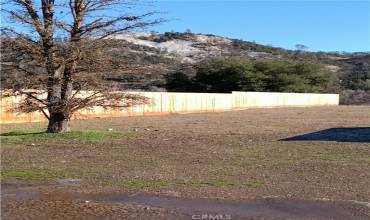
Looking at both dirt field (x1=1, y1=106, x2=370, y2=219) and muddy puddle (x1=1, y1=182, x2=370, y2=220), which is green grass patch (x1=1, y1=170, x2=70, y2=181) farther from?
muddy puddle (x1=1, y1=182, x2=370, y2=220)

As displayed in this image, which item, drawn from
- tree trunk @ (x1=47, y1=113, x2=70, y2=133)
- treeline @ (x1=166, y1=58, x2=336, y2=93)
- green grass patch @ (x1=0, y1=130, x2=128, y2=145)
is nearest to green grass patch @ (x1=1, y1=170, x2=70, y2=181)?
green grass patch @ (x1=0, y1=130, x2=128, y2=145)

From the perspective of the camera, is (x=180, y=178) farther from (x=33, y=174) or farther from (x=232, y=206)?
(x=33, y=174)

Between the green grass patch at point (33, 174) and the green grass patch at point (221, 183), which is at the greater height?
the green grass patch at point (33, 174)

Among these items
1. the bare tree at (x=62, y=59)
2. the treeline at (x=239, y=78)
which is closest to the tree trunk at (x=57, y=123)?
the bare tree at (x=62, y=59)

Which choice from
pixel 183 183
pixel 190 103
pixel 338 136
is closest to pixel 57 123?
pixel 338 136

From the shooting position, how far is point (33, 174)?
11.6 meters

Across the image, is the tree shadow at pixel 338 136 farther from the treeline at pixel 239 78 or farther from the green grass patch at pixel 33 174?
the treeline at pixel 239 78

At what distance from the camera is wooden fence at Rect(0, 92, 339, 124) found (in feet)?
103

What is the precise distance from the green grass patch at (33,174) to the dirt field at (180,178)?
0.06 ft

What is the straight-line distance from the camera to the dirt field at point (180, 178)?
8.66 metres

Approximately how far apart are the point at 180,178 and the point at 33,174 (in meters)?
2.69

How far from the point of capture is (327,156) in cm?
1438

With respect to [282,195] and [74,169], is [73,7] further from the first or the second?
[282,195]

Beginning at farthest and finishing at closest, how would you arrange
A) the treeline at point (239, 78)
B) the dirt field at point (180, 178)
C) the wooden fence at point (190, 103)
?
the treeline at point (239, 78)
the wooden fence at point (190, 103)
the dirt field at point (180, 178)
